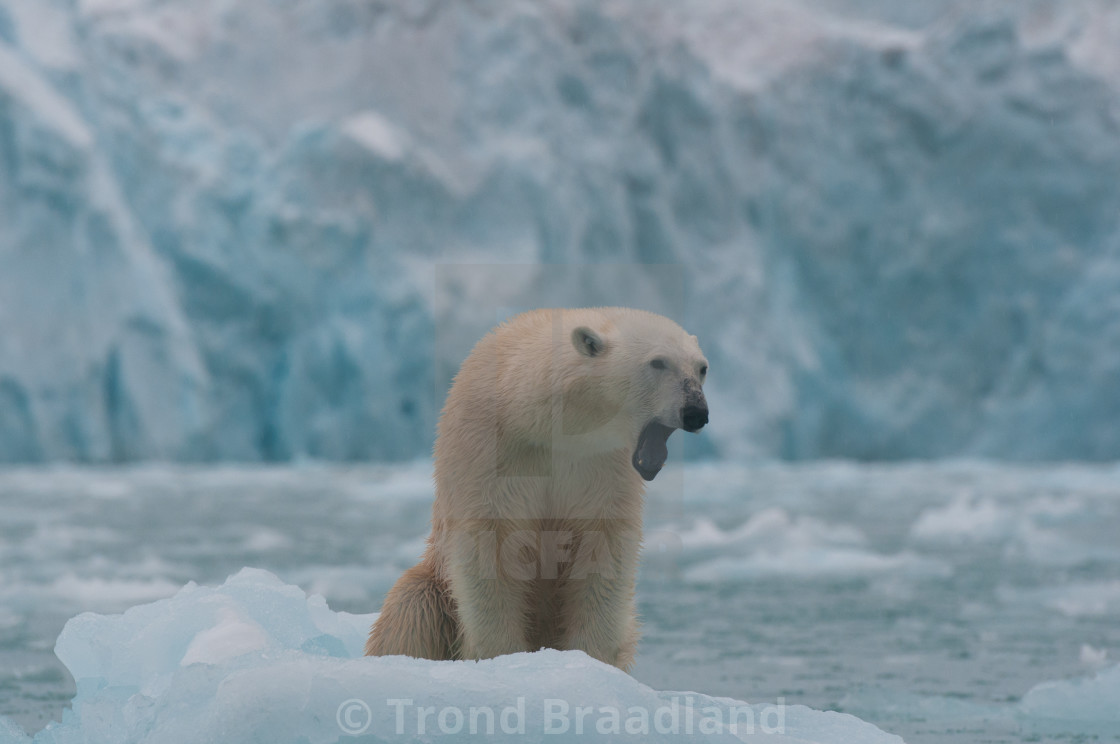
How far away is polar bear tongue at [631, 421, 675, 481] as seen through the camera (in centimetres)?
218

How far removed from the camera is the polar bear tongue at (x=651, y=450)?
2180 millimetres

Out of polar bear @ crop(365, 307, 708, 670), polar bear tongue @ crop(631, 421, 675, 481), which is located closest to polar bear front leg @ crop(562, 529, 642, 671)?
polar bear @ crop(365, 307, 708, 670)

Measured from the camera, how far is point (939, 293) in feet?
72.8

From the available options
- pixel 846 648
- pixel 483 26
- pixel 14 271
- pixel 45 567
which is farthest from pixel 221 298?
pixel 846 648

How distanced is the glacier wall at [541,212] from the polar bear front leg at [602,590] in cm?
1504

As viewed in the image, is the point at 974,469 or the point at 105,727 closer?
the point at 105,727

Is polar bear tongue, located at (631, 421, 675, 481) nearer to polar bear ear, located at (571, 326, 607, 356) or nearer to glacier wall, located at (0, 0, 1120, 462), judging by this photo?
polar bear ear, located at (571, 326, 607, 356)

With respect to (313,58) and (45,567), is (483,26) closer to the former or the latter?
(313,58)

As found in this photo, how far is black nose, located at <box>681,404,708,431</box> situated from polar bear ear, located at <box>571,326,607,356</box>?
0.23 metres

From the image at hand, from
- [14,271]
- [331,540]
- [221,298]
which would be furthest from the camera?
[221,298]

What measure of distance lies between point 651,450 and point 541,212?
18.2m

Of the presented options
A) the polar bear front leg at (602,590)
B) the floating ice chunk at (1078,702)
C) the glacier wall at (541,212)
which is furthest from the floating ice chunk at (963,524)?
the glacier wall at (541,212)

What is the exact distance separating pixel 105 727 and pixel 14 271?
17.0 meters

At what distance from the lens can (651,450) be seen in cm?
219
